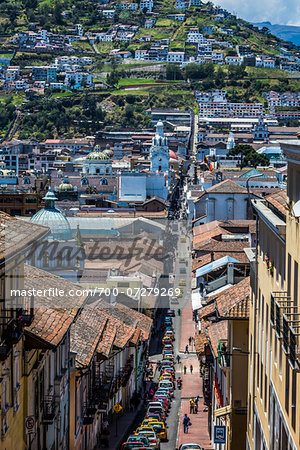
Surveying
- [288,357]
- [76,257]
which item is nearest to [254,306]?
[288,357]

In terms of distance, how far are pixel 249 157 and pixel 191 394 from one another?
9066 centimetres

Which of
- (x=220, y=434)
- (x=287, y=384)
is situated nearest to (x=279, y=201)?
(x=287, y=384)

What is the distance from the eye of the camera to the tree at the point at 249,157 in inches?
5086

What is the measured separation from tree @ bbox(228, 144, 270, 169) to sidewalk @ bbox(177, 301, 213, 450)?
7080cm

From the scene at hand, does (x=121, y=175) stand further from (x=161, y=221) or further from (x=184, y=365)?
(x=184, y=365)

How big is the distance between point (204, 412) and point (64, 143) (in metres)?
125

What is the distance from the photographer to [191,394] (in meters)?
41.5

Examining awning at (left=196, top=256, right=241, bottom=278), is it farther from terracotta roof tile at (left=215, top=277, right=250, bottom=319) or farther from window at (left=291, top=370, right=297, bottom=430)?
window at (left=291, top=370, right=297, bottom=430)

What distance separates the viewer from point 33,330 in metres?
18.7

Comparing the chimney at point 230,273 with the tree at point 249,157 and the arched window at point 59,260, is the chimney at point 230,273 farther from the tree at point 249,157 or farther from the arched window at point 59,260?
the tree at point 249,157

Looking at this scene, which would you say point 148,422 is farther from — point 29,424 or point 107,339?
point 29,424

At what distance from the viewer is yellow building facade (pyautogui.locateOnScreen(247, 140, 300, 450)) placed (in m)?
14.1

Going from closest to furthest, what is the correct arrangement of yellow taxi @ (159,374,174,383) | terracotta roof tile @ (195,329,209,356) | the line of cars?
the line of cars < terracotta roof tile @ (195,329,209,356) < yellow taxi @ (159,374,174,383)

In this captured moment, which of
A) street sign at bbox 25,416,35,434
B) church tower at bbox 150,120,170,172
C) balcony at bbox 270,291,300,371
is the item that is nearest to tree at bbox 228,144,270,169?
church tower at bbox 150,120,170,172
